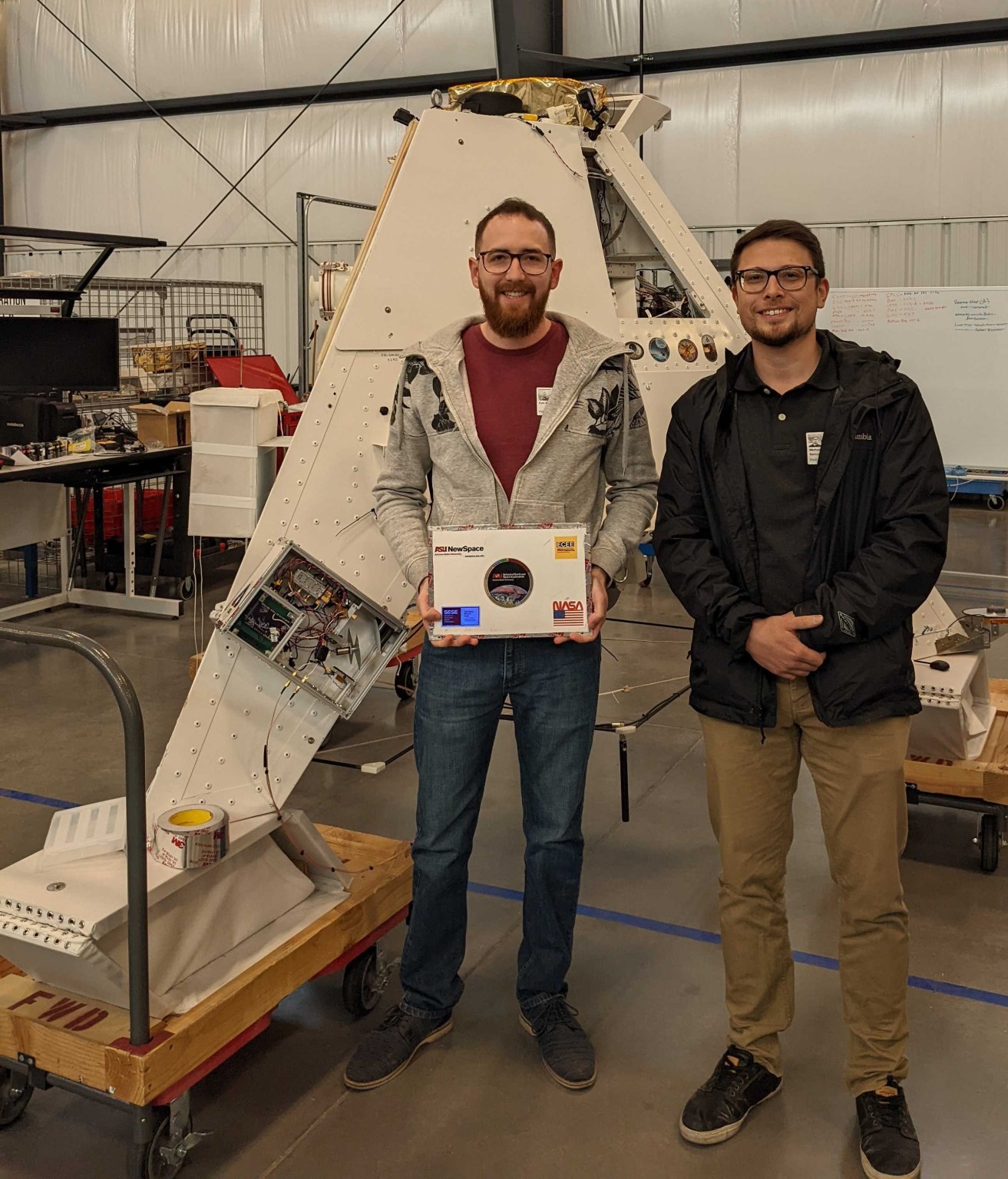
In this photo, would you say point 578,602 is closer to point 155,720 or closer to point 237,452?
point 237,452

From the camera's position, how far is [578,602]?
2438mm

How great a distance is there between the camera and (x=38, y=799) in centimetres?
455

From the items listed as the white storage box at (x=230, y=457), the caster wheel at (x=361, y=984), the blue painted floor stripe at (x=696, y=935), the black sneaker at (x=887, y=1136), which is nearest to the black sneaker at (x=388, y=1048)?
the caster wheel at (x=361, y=984)

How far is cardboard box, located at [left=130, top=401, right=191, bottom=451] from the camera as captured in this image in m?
7.97

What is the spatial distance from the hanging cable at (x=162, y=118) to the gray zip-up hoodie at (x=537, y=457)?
11.9m

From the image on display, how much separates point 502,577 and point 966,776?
89.4 inches

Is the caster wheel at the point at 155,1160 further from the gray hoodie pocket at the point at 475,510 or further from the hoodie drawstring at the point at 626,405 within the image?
the hoodie drawstring at the point at 626,405

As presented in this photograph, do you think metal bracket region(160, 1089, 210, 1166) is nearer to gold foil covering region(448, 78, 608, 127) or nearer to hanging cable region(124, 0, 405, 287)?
gold foil covering region(448, 78, 608, 127)

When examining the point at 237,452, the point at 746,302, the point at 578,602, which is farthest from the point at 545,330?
the point at 237,452

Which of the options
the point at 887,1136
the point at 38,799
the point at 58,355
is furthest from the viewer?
the point at 58,355

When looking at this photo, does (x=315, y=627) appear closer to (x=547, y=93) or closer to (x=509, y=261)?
(x=509, y=261)

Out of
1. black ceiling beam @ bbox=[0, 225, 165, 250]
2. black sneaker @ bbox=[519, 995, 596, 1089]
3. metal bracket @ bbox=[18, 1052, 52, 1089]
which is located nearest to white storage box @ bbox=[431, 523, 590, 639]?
black sneaker @ bbox=[519, 995, 596, 1089]

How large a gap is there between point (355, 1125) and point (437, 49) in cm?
1272

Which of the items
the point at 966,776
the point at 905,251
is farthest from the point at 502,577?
the point at 905,251
